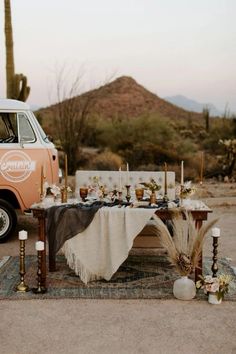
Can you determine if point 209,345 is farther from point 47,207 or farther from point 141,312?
point 47,207

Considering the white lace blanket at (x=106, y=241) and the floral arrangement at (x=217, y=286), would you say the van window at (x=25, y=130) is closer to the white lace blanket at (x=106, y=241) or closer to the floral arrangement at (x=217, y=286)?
the white lace blanket at (x=106, y=241)

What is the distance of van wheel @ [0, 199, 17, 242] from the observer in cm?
872

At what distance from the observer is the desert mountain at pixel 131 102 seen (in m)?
54.7

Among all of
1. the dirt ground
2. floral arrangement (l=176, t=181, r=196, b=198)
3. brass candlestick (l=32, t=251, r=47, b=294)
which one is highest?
floral arrangement (l=176, t=181, r=196, b=198)

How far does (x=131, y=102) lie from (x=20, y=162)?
49.3 meters

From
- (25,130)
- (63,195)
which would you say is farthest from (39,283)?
(25,130)

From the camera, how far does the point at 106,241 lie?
638 cm

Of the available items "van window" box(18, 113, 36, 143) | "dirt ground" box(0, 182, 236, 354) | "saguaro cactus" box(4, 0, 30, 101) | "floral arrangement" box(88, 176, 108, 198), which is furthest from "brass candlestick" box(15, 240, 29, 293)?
"saguaro cactus" box(4, 0, 30, 101)

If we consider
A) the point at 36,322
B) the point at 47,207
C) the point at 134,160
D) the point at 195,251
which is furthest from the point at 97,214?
the point at 134,160

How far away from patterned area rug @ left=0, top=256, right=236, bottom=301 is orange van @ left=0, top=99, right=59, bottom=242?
4.17 feet

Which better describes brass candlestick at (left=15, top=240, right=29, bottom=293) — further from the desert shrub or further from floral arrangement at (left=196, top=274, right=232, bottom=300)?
the desert shrub

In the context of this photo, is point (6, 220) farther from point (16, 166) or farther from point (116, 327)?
point (116, 327)

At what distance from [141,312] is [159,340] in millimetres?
717

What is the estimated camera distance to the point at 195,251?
19.5 ft
